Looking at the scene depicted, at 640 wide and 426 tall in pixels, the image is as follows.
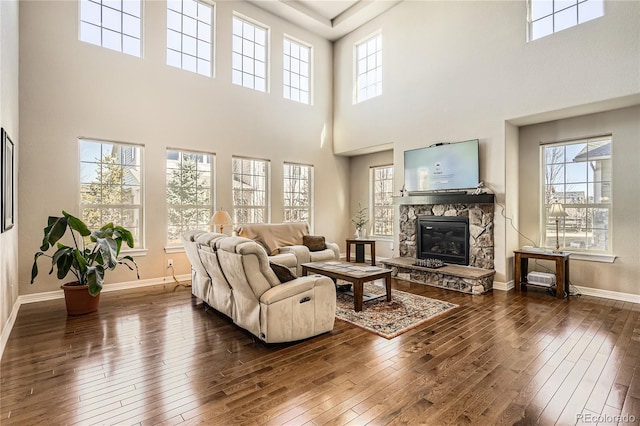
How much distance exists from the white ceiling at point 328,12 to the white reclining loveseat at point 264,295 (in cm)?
559

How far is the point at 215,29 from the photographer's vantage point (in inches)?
246

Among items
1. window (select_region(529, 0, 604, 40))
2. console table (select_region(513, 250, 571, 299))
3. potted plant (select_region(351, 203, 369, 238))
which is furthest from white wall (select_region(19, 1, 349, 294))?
window (select_region(529, 0, 604, 40))

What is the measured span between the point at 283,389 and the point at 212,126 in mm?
5184

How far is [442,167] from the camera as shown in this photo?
5.84m

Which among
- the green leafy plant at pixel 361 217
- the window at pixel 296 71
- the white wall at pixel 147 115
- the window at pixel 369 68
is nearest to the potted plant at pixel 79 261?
the white wall at pixel 147 115

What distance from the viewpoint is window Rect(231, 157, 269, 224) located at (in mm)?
6625

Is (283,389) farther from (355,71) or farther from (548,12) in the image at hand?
(355,71)

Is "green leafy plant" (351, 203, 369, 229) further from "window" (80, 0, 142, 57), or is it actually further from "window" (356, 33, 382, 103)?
"window" (80, 0, 142, 57)

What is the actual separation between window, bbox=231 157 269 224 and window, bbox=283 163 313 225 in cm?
54

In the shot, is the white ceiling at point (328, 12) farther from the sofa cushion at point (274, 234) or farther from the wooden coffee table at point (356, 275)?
the wooden coffee table at point (356, 275)

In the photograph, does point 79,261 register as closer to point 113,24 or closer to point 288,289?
point 288,289

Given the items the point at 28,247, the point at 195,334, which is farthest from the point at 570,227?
the point at 28,247

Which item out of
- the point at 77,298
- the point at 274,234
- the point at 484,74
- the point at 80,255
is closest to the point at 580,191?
the point at 484,74

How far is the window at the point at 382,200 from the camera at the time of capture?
7727 millimetres
